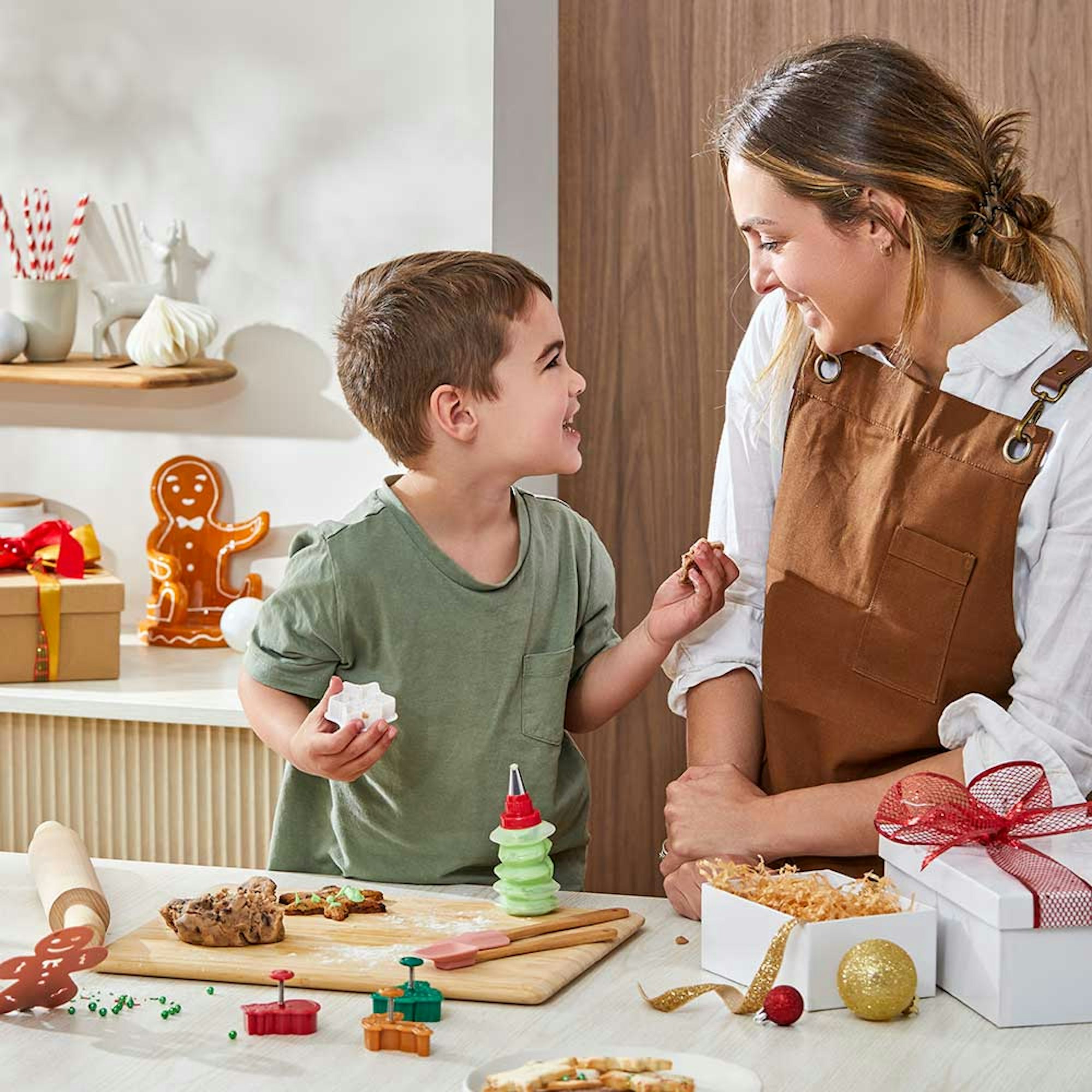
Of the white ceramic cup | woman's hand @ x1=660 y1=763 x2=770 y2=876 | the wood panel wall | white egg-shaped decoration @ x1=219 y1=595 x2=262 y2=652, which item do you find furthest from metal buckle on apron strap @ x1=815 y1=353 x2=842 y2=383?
the white ceramic cup

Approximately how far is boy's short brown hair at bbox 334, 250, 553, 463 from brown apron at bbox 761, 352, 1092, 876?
305 mm

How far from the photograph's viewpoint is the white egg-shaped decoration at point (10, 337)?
2.58m

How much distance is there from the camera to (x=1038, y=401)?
1425 mm

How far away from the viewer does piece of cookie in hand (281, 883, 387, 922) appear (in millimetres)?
1297

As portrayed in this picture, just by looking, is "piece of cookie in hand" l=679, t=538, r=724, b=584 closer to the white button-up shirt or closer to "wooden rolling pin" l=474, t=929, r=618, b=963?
the white button-up shirt

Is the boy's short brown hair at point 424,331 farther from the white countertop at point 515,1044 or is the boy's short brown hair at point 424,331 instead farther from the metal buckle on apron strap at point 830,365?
the white countertop at point 515,1044

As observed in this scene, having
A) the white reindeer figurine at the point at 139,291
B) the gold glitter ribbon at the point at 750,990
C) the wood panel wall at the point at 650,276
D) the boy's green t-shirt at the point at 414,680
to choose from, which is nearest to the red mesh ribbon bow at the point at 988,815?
the gold glitter ribbon at the point at 750,990

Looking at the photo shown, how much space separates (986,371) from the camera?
146cm

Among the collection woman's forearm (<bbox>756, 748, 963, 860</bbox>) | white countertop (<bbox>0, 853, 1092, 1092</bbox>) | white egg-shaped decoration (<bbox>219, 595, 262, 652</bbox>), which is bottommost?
white countertop (<bbox>0, 853, 1092, 1092</bbox>)

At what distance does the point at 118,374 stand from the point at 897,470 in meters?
1.48

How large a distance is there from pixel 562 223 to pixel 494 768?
1121 millimetres

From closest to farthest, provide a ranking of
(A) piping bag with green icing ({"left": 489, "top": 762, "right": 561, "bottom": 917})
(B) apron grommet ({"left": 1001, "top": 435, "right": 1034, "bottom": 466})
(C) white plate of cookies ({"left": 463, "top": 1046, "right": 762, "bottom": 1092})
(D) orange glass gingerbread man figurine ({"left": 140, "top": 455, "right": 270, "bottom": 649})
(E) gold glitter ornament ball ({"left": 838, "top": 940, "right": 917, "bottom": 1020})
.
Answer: (C) white plate of cookies ({"left": 463, "top": 1046, "right": 762, "bottom": 1092}) < (E) gold glitter ornament ball ({"left": 838, "top": 940, "right": 917, "bottom": 1020}) < (A) piping bag with green icing ({"left": 489, "top": 762, "right": 561, "bottom": 917}) < (B) apron grommet ({"left": 1001, "top": 435, "right": 1034, "bottom": 466}) < (D) orange glass gingerbread man figurine ({"left": 140, "top": 455, "right": 270, "bottom": 649})

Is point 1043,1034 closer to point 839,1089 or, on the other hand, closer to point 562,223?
point 839,1089

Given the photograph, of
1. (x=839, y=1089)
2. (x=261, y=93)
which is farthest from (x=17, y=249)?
(x=839, y=1089)
